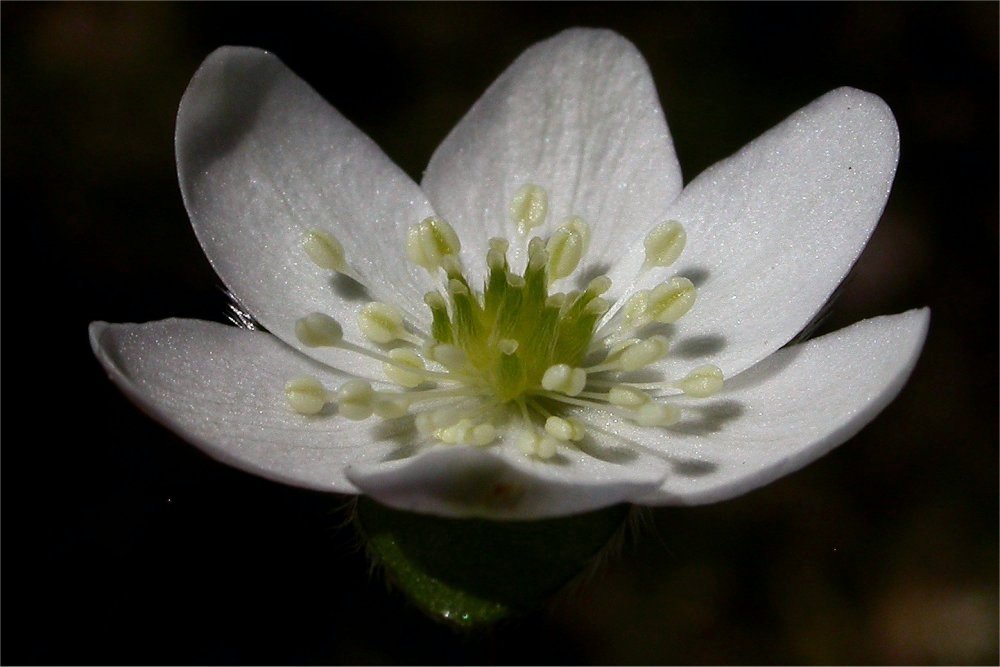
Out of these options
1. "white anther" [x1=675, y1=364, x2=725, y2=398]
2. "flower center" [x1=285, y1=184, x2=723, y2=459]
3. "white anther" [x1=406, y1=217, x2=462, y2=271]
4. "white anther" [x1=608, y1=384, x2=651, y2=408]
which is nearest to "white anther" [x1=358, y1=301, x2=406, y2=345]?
"flower center" [x1=285, y1=184, x2=723, y2=459]

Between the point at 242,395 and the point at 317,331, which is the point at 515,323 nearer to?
the point at 317,331

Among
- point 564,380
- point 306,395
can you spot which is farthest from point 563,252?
point 306,395

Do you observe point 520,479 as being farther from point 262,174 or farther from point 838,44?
point 838,44

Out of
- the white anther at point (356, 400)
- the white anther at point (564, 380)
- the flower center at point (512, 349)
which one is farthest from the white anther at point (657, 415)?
the white anther at point (356, 400)

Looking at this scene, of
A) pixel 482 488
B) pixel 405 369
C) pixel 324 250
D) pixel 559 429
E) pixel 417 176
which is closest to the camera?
pixel 482 488

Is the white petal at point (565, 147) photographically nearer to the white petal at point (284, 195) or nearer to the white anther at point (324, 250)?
the white petal at point (284, 195)

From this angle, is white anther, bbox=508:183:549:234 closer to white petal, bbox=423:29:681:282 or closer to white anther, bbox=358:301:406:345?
white petal, bbox=423:29:681:282
